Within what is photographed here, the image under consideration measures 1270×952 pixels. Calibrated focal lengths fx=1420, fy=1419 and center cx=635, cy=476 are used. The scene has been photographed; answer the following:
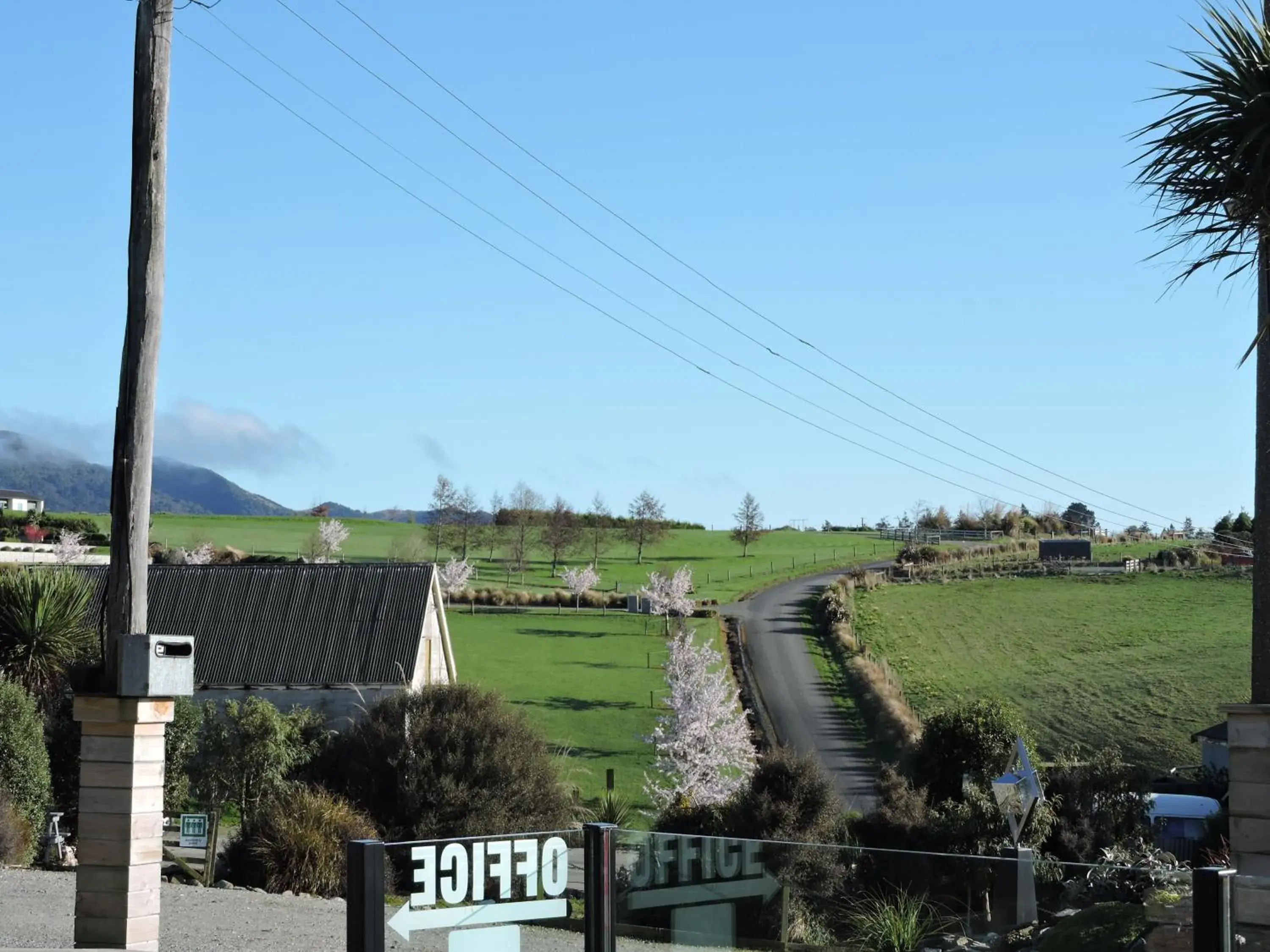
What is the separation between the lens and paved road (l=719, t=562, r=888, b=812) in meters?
43.8

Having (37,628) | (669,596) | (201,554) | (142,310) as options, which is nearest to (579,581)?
(669,596)

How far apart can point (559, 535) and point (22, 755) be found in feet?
282

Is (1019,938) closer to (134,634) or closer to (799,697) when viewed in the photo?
(134,634)

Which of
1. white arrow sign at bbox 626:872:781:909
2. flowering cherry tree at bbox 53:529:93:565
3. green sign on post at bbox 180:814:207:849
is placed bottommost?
green sign on post at bbox 180:814:207:849

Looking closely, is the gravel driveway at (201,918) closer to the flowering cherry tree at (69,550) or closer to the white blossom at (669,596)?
the flowering cherry tree at (69,550)

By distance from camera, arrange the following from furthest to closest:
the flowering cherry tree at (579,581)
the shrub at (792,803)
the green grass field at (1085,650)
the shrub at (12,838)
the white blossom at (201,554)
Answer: the flowering cherry tree at (579,581) → the white blossom at (201,554) → the green grass field at (1085,650) → the shrub at (792,803) → the shrub at (12,838)

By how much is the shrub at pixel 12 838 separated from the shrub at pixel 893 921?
16.4 meters

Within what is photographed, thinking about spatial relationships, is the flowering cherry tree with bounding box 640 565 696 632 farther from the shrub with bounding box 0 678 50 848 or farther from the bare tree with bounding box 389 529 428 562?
the shrub with bounding box 0 678 50 848

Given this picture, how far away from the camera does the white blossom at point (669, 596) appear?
72.1m

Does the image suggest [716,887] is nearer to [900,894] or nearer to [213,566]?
[900,894]

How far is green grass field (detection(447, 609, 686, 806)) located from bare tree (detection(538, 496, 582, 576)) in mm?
29765

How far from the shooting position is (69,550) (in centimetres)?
7038

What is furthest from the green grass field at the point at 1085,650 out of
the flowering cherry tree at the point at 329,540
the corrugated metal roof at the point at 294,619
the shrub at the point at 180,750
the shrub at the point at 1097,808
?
the flowering cherry tree at the point at 329,540

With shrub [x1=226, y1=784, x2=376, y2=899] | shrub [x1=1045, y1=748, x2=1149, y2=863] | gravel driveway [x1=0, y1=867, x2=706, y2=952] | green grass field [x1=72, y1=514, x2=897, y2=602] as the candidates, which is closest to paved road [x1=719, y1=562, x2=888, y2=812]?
shrub [x1=1045, y1=748, x2=1149, y2=863]
